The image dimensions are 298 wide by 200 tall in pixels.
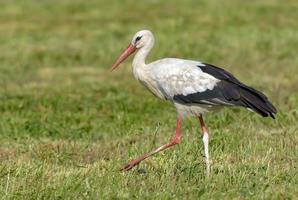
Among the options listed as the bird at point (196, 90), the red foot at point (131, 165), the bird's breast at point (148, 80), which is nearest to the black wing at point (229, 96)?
the bird at point (196, 90)

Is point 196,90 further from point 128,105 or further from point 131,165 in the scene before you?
point 128,105

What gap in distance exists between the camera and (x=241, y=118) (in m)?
11.5

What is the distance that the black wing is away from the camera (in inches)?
321

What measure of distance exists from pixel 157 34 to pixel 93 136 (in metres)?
10.1

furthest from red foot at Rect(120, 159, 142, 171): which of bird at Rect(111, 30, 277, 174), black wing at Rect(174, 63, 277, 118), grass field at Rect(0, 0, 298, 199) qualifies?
black wing at Rect(174, 63, 277, 118)

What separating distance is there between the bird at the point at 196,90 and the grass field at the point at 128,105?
447 millimetres

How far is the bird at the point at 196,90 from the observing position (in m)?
8.26

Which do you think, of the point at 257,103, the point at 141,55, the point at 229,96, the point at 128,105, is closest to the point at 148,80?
the point at 141,55

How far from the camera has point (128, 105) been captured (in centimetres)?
1288

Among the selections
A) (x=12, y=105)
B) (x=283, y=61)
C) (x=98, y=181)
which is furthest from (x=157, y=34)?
(x=98, y=181)

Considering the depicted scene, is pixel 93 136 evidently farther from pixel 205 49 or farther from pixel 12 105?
pixel 205 49

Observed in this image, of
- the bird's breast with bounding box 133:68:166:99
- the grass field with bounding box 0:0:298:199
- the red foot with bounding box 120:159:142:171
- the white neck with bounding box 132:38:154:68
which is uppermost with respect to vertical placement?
the white neck with bounding box 132:38:154:68

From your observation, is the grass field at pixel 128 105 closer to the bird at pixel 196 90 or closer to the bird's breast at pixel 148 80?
the bird at pixel 196 90

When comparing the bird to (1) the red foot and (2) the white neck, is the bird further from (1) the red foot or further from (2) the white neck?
(2) the white neck
